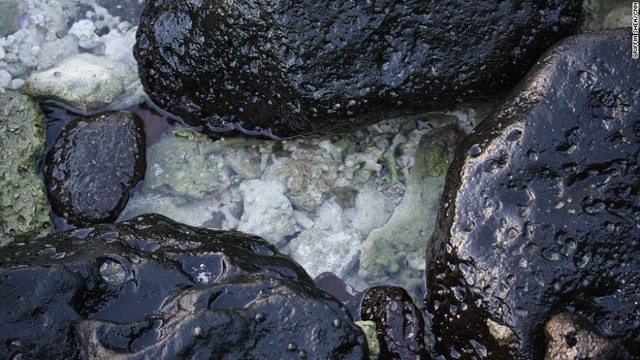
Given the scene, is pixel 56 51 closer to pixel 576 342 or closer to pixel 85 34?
pixel 85 34

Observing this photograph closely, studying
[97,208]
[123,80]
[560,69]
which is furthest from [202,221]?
[560,69]

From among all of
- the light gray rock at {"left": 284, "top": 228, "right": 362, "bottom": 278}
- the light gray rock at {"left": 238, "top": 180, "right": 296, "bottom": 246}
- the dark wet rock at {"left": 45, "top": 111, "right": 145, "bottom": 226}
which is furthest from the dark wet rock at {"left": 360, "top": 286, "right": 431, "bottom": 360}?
the dark wet rock at {"left": 45, "top": 111, "right": 145, "bottom": 226}

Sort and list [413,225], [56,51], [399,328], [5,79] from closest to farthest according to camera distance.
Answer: [399,328]
[413,225]
[5,79]
[56,51]

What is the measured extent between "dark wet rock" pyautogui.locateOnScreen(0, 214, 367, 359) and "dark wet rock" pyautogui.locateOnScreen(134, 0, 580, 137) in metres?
0.98

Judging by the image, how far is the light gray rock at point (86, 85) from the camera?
4137 millimetres

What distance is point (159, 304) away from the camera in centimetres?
Answer: 321

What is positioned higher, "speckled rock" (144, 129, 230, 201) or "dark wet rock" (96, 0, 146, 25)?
"dark wet rock" (96, 0, 146, 25)

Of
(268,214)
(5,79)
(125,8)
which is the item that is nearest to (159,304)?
(268,214)

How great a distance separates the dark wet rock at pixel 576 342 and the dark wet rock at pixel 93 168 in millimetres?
2479

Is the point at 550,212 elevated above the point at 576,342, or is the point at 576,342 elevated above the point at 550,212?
the point at 550,212

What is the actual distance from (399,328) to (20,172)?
7.65 ft

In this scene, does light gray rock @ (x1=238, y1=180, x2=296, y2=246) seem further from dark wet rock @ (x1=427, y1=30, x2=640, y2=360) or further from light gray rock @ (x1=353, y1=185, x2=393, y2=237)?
dark wet rock @ (x1=427, y1=30, x2=640, y2=360)

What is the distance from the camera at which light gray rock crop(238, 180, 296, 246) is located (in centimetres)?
412

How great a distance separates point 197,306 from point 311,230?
1323mm
